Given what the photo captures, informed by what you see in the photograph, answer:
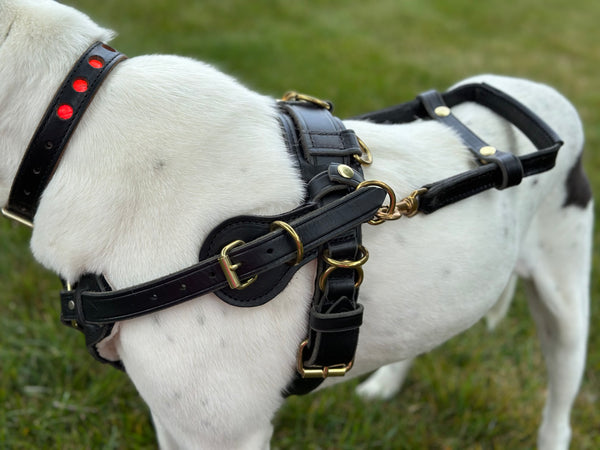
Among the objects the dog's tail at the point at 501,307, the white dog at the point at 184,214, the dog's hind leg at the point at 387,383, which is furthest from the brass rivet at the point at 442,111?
the dog's hind leg at the point at 387,383

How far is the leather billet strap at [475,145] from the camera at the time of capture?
4.86 feet

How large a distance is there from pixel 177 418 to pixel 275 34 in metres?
5.54

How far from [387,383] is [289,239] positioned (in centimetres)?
162

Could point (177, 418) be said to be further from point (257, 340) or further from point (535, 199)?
point (535, 199)

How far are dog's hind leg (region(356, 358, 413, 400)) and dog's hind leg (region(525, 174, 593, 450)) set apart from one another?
60 centimetres

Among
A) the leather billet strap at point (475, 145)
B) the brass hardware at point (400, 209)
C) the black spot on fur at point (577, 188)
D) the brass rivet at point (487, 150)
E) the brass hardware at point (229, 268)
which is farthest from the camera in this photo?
the black spot on fur at point (577, 188)

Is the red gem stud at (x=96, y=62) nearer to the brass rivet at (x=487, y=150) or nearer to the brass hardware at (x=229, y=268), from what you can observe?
the brass hardware at (x=229, y=268)

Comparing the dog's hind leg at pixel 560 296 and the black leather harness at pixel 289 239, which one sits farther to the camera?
the dog's hind leg at pixel 560 296

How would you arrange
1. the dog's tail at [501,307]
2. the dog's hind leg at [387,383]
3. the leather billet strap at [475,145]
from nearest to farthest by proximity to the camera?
the leather billet strap at [475,145], the dog's tail at [501,307], the dog's hind leg at [387,383]

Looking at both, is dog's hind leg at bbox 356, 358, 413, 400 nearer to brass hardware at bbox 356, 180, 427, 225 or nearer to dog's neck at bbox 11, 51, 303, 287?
brass hardware at bbox 356, 180, 427, 225

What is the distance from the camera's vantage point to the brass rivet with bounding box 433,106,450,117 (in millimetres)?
1751

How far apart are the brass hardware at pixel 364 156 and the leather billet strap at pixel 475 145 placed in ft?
0.50

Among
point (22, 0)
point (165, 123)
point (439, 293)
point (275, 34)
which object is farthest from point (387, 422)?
point (275, 34)

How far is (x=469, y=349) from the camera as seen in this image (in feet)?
9.29
